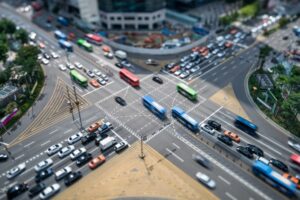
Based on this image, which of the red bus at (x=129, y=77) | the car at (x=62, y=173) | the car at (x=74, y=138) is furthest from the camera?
the red bus at (x=129, y=77)

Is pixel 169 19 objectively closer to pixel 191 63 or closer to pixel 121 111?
pixel 191 63

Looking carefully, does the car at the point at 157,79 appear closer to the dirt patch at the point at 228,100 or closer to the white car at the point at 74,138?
the dirt patch at the point at 228,100

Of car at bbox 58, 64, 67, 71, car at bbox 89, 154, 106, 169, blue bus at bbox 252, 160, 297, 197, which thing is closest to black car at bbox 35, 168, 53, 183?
car at bbox 89, 154, 106, 169

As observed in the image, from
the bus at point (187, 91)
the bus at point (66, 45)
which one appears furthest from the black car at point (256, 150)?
the bus at point (66, 45)

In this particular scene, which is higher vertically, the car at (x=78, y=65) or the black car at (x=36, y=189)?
the car at (x=78, y=65)

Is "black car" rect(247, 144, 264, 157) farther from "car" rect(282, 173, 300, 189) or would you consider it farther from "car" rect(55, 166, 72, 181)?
"car" rect(55, 166, 72, 181)

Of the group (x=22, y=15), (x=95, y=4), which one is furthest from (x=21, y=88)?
(x=22, y=15)

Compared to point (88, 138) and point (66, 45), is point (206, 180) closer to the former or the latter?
point (88, 138)
